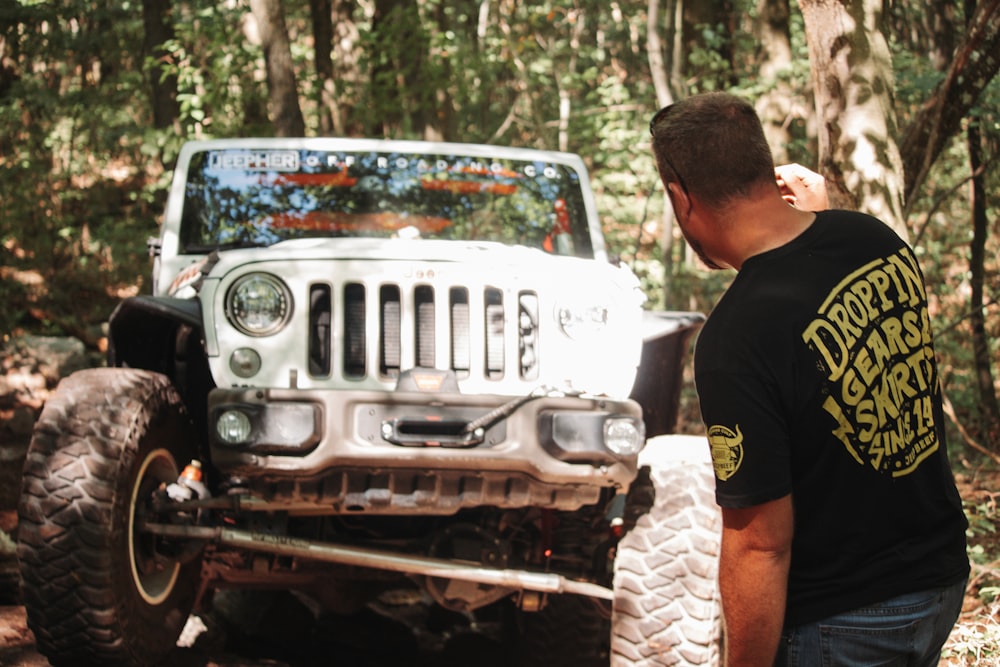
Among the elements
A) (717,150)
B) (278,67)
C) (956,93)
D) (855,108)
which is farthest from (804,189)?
(278,67)

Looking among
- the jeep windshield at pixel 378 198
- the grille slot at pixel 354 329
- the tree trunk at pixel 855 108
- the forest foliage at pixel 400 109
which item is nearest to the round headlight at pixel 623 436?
the grille slot at pixel 354 329

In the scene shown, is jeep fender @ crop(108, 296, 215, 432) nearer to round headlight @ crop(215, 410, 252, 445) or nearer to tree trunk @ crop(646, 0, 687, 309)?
round headlight @ crop(215, 410, 252, 445)

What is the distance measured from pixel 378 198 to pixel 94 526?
7.39ft

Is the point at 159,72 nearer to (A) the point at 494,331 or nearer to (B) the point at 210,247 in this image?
(B) the point at 210,247

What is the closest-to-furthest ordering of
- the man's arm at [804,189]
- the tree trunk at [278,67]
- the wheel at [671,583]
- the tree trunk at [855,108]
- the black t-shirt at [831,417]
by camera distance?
the black t-shirt at [831,417] → the man's arm at [804,189] → the wheel at [671,583] → the tree trunk at [855,108] → the tree trunk at [278,67]

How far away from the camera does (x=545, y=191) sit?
5.28 metres

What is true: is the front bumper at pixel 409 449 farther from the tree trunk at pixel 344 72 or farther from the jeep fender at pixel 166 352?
the tree trunk at pixel 344 72

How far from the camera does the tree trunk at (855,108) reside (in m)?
4.46

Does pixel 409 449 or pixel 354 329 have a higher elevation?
pixel 354 329

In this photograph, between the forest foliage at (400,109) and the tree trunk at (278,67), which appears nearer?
the tree trunk at (278,67)

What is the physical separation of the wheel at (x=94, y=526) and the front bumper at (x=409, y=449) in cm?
35

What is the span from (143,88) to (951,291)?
378 inches

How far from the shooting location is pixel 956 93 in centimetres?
494

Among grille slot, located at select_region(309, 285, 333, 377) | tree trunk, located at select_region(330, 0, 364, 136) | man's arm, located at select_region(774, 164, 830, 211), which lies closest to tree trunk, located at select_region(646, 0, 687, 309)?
tree trunk, located at select_region(330, 0, 364, 136)
